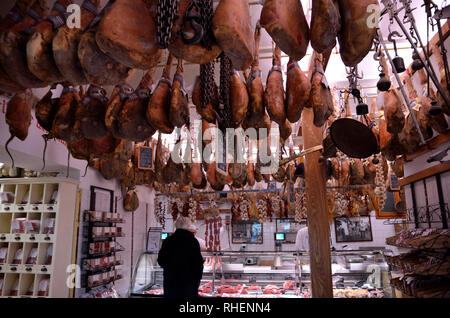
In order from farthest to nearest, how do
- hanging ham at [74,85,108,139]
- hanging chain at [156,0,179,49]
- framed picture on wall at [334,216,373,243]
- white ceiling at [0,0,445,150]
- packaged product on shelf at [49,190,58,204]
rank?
framed picture on wall at [334,216,373,243], packaged product on shelf at [49,190,58,204], white ceiling at [0,0,445,150], hanging ham at [74,85,108,139], hanging chain at [156,0,179,49]

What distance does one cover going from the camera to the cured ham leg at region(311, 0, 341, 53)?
4.22 feet

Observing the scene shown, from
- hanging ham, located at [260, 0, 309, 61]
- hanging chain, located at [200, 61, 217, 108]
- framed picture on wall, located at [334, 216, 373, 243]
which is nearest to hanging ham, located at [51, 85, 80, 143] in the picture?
hanging chain, located at [200, 61, 217, 108]

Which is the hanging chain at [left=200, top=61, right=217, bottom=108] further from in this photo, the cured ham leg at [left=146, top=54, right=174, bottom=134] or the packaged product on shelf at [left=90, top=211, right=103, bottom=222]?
the packaged product on shelf at [left=90, top=211, right=103, bottom=222]

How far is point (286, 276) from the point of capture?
568 cm

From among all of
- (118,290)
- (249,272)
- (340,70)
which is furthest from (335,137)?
(118,290)

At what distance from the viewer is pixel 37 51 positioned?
1.56m

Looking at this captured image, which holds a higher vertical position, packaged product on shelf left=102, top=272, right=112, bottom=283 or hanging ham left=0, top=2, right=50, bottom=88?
hanging ham left=0, top=2, right=50, bottom=88

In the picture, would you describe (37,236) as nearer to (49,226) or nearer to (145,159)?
(49,226)

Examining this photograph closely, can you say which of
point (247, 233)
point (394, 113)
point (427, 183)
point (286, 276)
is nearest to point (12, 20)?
point (394, 113)

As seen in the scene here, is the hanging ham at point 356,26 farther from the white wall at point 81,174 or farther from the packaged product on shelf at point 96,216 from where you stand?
the packaged product on shelf at point 96,216

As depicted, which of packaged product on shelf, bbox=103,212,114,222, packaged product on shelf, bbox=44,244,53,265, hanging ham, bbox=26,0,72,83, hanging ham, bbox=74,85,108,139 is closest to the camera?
hanging ham, bbox=26,0,72,83

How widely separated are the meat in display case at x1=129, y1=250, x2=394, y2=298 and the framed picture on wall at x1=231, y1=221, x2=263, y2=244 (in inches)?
177

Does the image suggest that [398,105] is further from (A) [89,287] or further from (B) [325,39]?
(A) [89,287]
